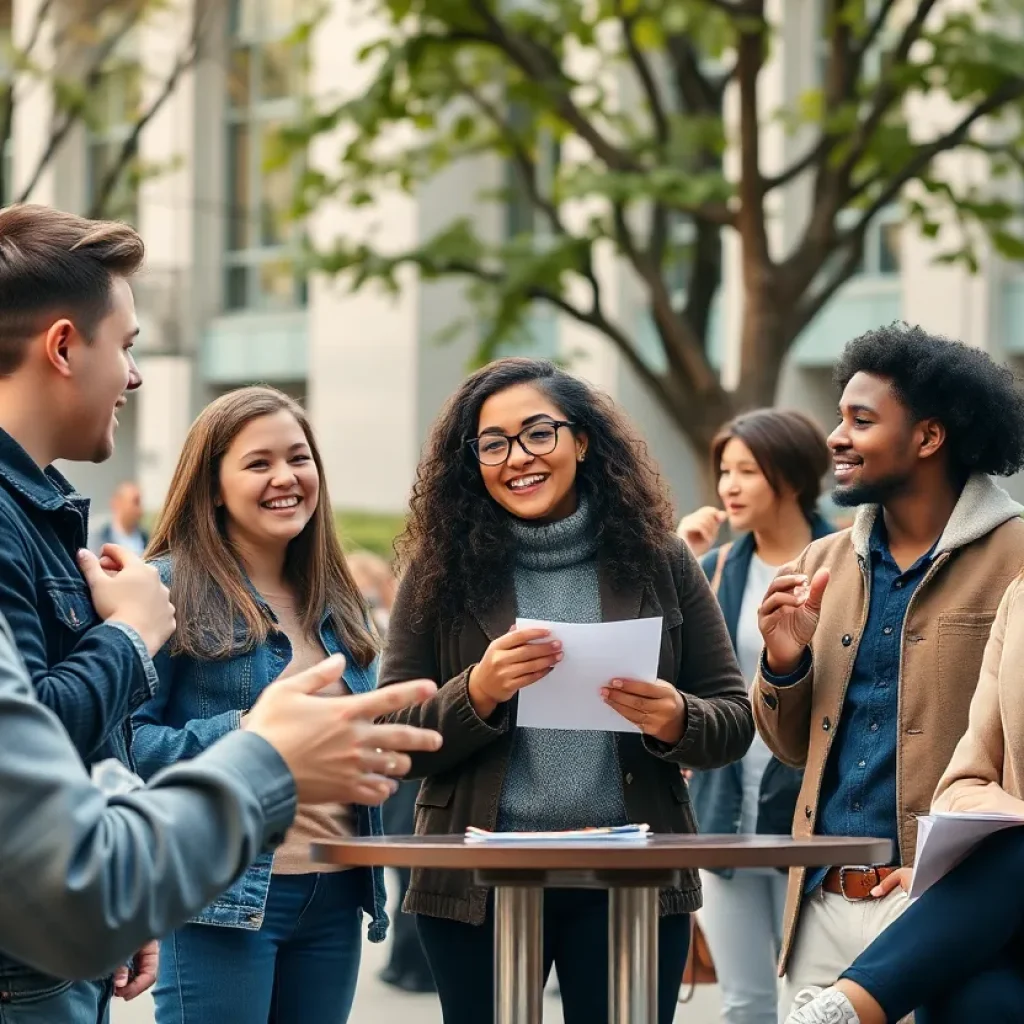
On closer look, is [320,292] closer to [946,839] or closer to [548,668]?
[548,668]

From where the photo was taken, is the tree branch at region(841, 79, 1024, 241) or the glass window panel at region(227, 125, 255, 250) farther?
the glass window panel at region(227, 125, 255, 250)

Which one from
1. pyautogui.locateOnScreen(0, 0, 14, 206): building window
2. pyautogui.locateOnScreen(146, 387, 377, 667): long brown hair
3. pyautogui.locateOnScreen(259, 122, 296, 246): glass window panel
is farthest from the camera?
pyautogui.locateOnScreen(259, 122, 296, 246): glass window panel

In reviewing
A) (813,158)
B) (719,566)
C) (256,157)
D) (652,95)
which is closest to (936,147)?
(813,158)

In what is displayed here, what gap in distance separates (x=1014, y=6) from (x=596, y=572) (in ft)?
29.4

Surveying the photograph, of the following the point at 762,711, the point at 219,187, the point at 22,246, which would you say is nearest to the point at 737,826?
the point at 762,711

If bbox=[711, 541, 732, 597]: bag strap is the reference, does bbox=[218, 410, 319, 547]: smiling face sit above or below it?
above

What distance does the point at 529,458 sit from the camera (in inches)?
170

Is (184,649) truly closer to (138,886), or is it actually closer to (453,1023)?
(453,1023)

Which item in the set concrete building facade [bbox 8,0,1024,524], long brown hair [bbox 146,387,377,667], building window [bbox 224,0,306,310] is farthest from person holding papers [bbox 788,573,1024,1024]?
building window [bbox 224,0,306,310]

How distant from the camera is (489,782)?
13.6 ft

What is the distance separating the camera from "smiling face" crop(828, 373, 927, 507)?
4.52 meters

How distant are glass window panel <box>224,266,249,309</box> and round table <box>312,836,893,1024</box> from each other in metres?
24.4

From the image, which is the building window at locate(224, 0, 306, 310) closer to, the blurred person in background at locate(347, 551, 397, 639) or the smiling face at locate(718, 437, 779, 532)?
the blurred person in background at locate(347, 551, 397, 639)

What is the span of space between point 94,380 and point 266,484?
184cm
